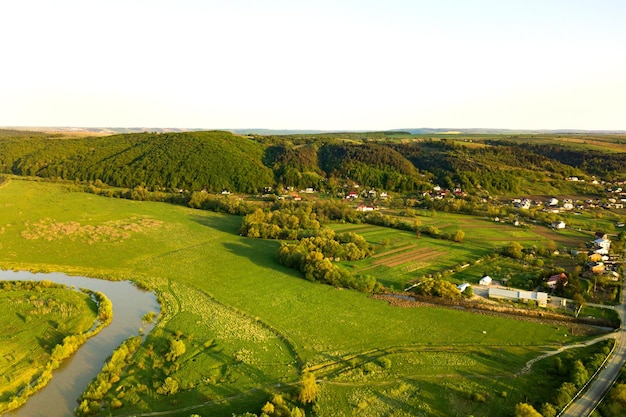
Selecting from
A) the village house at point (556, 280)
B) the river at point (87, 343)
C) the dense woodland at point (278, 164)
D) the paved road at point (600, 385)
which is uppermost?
the dense woodland at point (278, 164)

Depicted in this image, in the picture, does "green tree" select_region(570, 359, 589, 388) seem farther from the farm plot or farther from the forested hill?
the forested hill

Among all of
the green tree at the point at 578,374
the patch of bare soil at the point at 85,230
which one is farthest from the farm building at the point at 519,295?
the patch of bare soil at the point at 85,230

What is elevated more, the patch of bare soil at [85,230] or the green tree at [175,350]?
the patch of bare soil at [85,230]

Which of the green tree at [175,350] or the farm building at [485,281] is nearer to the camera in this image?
the green tree at [175,350]

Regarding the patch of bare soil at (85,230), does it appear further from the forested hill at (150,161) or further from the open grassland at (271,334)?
the forested hill at (150,161)

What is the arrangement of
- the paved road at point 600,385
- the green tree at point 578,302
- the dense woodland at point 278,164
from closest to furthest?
the paved road at point 600,385 → the green tree at point 578,302 → the dense woodland at point 278,164

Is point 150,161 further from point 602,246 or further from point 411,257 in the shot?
point 602,246

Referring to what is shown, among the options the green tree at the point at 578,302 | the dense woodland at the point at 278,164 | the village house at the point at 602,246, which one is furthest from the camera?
the dense woodland at the point at 278,164
